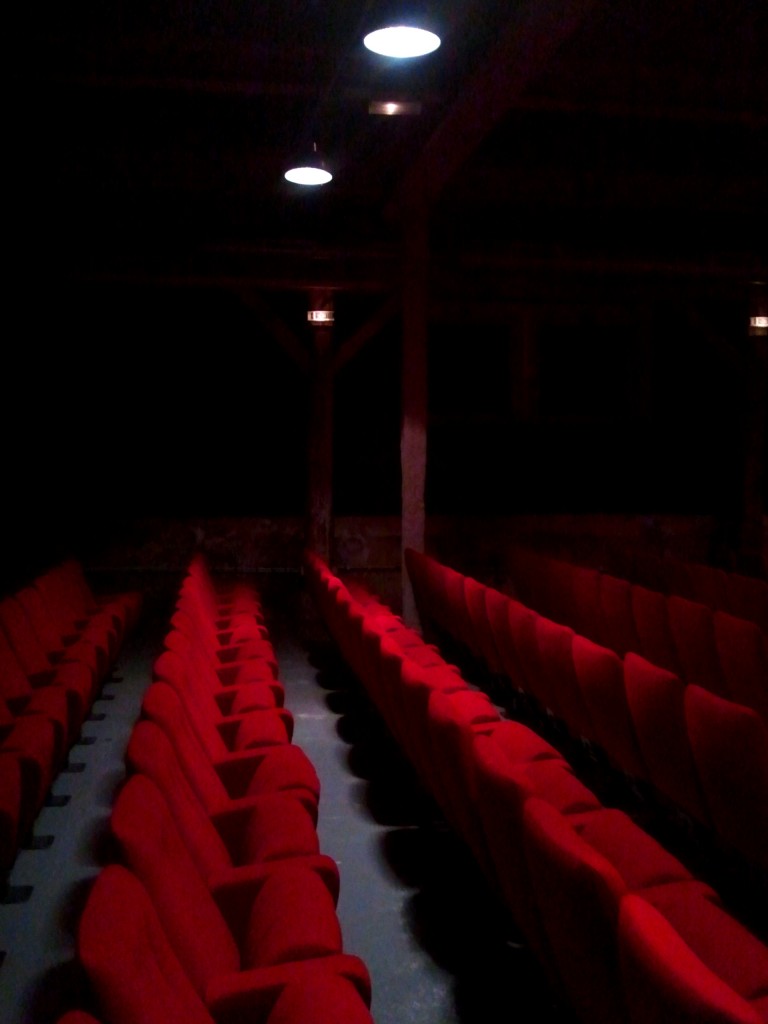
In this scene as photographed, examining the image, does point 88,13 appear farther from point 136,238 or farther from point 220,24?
point 136,238

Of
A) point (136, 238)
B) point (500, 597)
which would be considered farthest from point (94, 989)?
point (136, 238)

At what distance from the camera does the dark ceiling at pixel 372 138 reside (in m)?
4.55

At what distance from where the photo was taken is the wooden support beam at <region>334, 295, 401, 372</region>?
8.00 metres

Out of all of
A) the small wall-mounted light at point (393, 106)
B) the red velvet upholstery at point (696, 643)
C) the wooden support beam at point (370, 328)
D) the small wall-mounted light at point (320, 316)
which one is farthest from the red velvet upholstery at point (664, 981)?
the small wall-mounted light at point (320, 316)

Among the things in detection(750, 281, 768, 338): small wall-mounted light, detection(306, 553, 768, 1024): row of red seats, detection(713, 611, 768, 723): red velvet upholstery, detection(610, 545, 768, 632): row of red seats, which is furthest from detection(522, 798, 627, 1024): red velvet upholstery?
detection(750, 281, 768, 338): small wall-mounted light

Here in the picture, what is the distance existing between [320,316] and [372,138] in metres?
2.26

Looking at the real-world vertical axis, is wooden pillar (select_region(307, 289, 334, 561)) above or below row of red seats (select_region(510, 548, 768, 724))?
above

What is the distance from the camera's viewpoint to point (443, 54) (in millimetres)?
4543

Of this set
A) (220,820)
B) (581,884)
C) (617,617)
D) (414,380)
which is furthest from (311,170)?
(581,884)

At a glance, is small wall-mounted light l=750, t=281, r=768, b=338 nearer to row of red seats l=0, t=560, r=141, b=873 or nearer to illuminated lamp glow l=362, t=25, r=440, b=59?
row of red seats l=0, t=560, r=141, b=873

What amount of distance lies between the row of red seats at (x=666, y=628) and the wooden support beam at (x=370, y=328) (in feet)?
8.96

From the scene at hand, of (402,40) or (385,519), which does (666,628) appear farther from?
(385,519)

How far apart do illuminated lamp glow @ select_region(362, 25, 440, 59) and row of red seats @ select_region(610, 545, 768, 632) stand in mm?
3066

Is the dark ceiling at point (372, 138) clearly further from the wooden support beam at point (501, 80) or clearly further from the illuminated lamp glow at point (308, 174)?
the illuminated lamp glow at point (308, 174)
